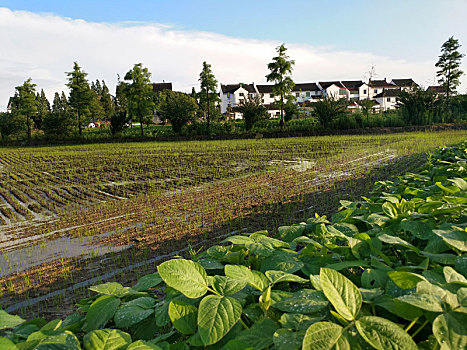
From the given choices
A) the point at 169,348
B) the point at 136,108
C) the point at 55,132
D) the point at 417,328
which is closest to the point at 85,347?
the point at 169,348

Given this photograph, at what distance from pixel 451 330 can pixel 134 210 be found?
6.85m

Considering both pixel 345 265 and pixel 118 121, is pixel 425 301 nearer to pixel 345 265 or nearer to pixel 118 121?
pixel 345 265

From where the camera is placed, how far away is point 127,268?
13.8 feet

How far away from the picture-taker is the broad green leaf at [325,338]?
2.25 ft

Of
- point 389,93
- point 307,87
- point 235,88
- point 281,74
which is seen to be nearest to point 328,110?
point 281,74

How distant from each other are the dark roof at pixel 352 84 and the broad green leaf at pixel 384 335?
7952 centimetres

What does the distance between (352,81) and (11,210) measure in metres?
79.5

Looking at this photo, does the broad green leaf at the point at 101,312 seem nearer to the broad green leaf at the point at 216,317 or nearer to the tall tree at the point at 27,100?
the broad green leaf at the point at 216,317

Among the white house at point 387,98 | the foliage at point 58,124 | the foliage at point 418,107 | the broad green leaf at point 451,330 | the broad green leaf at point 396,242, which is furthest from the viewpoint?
the white house at point 387,98

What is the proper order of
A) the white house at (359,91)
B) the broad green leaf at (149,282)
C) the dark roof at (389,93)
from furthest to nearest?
the white house at (359,91), the dark roof at (389,93), the broad green leaf at (149,282)

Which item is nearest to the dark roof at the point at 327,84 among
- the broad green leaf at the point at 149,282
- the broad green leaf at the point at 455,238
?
the broad green leaf at the point at 455,238

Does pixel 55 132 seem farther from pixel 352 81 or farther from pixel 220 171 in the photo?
pixel 352 81

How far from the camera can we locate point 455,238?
106 cm

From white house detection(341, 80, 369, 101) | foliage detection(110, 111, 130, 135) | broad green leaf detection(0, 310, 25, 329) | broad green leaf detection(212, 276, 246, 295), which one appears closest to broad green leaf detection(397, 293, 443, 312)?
broad green leaf detection(212, 276, 246, 295)
